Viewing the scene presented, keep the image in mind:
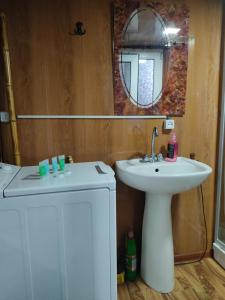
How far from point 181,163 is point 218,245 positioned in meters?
0.84

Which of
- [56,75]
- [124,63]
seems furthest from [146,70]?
[56,75]

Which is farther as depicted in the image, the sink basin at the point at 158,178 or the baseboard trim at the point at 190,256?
the baseboard trim at the point at 190,256

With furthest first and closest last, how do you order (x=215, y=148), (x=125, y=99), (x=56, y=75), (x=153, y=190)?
1. (x=215, y=148)
2. (x=125, y=99)
3. (x=56, y=75)
4. (x=153, y=190)

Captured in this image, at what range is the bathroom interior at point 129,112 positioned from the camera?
1.40m

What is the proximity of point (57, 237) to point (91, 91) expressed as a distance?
98cm

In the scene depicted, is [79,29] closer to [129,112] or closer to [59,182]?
[129,112]

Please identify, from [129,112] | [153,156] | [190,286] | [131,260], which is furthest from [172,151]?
[190,286]

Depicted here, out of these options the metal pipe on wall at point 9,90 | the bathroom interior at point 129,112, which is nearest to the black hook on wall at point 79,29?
the bathroom interior at point 129,112

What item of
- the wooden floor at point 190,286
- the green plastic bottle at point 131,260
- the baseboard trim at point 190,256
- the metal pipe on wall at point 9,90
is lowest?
the wooden floor at point 190,286

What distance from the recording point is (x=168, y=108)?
1646 mm

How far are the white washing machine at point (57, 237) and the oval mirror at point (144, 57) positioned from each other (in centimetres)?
78

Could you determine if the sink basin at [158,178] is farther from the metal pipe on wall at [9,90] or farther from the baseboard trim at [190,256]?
the baseboard trim at [190,256]

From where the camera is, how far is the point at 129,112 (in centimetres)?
159

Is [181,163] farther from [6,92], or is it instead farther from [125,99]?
[6,92]
